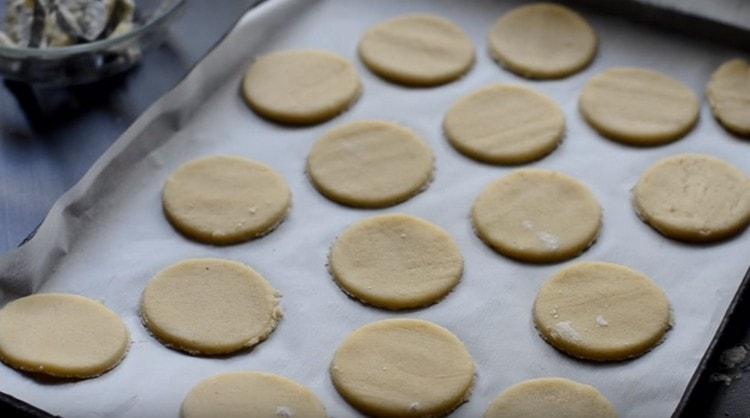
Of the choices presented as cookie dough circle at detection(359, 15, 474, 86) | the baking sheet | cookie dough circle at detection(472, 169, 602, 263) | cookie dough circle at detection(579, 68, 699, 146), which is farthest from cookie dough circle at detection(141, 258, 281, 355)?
cookie dough circle at detection(579, 68, 699, 146)

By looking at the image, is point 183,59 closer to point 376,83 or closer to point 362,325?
point 376,83

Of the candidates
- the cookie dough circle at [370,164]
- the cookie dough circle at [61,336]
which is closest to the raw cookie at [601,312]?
the cookie dough circle at [370,164]

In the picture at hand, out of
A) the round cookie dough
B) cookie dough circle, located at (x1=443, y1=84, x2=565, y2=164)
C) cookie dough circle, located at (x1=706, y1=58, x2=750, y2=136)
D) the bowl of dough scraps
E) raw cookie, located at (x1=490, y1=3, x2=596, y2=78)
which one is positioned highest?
the bowl of dough scraps

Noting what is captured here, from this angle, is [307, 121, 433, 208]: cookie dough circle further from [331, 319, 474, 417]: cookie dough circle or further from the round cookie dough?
the round cookie dough

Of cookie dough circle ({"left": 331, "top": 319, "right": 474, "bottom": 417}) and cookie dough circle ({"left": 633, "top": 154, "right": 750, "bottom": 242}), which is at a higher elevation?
cookie dough circle ({"left": 633, "top": 154, "right": 750, "bottom": 242})

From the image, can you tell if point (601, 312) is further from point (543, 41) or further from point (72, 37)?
point (72, 37)

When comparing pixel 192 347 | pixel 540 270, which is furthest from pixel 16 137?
pixel 540 270

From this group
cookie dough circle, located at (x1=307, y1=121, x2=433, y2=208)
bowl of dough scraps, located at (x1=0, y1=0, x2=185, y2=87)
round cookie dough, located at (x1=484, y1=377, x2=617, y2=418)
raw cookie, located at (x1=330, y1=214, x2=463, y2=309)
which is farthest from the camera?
bowl of dough scraps, located at (x1=0, y1=0, x2=185, y2=87)
